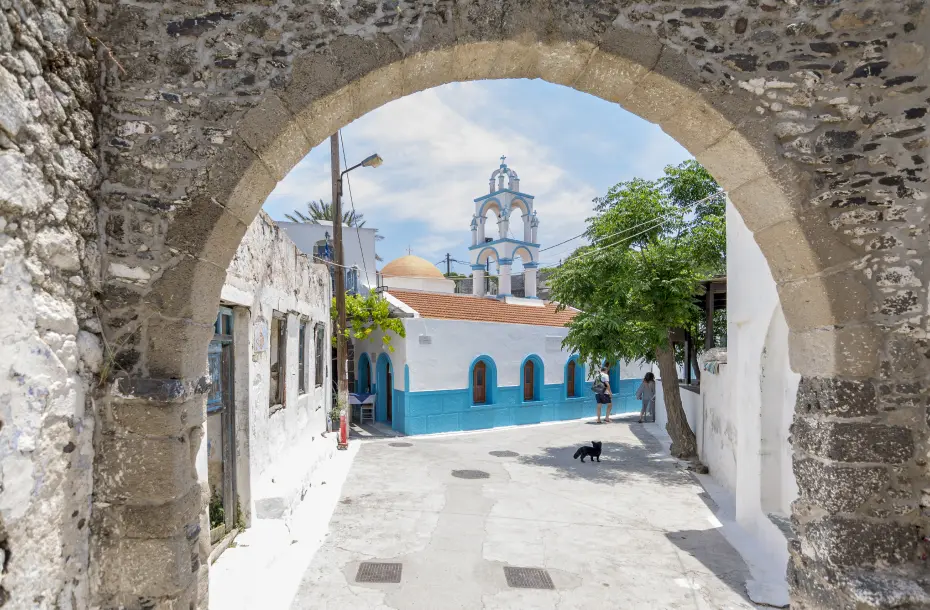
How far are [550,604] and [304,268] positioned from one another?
210 inches

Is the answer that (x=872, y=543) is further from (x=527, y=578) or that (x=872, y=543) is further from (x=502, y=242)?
(x=502, y=242)

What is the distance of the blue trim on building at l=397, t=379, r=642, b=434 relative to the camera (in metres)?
11.9

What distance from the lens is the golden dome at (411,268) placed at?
23312mm

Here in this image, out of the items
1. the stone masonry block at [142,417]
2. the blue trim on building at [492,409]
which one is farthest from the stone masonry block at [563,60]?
the blue trim on building at [492,409]

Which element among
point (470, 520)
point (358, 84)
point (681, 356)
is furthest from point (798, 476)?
point (681, 356)

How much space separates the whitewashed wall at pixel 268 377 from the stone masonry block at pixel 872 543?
3368 millimetres

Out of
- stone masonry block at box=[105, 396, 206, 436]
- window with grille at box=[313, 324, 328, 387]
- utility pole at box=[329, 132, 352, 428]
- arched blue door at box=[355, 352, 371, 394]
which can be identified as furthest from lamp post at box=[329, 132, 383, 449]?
stone masonry block at box=[105, 396, 206, 436]

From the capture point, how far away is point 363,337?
40.4 feet

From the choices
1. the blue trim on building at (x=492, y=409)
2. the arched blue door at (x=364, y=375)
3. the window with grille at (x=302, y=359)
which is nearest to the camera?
the window with grille at (x=302, y=359)

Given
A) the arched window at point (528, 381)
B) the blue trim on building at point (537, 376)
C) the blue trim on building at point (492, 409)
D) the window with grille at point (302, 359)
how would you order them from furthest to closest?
1. the blue trim on building at point (537, 376)
2. the arched window at point (528, 381)
3. the blue trim on building at point (492, 409)
4. the window with grille at point (302, 359)

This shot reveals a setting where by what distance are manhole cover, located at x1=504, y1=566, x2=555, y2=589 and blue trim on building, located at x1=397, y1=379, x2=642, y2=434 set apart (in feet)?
23.2

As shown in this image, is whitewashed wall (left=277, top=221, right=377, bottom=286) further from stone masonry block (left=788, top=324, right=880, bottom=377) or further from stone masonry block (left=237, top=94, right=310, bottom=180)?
stone masonry block (left=788, top=324, right=880, bottom=377)

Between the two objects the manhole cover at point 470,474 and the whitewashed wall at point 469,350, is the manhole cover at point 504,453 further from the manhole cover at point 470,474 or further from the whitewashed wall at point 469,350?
the whitewashed wall at point 469,350

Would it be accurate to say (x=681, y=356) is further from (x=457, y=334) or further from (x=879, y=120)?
(x=879, y=120)
